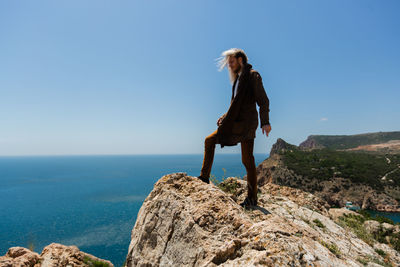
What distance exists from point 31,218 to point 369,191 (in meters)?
93.3

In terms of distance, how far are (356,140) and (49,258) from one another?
180635 mm

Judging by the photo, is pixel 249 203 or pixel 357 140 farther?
pixel 357 140

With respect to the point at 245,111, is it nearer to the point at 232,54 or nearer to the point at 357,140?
the point at 232,54

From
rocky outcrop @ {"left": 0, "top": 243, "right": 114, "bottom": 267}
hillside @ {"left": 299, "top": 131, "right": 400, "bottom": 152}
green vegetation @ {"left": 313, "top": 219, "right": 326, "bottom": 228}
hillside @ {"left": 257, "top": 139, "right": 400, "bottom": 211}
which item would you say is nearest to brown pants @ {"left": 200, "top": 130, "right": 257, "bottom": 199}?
green vegetation @ {"left": 313, "top": 219, "right": 326, "bottom": 228}

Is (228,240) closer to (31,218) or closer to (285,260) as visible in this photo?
(285,260)

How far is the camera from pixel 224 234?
2891 millimetres

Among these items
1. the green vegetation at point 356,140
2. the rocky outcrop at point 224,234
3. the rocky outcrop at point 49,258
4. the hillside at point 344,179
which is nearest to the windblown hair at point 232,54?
the rocky outcrop at point 224,234

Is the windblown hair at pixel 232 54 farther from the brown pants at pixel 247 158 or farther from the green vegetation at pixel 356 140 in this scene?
the green vegetation at pixel 356 140

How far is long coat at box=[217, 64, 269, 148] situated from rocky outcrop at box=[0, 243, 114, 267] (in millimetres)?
9248

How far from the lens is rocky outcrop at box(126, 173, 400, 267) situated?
2.35 metres

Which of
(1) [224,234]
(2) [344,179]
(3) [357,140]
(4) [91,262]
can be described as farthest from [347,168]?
(3) [357,140]

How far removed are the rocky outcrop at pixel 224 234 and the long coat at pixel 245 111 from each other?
1.10m

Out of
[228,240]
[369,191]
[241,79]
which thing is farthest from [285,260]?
[369,191]

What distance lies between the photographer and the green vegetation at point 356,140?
132 m
